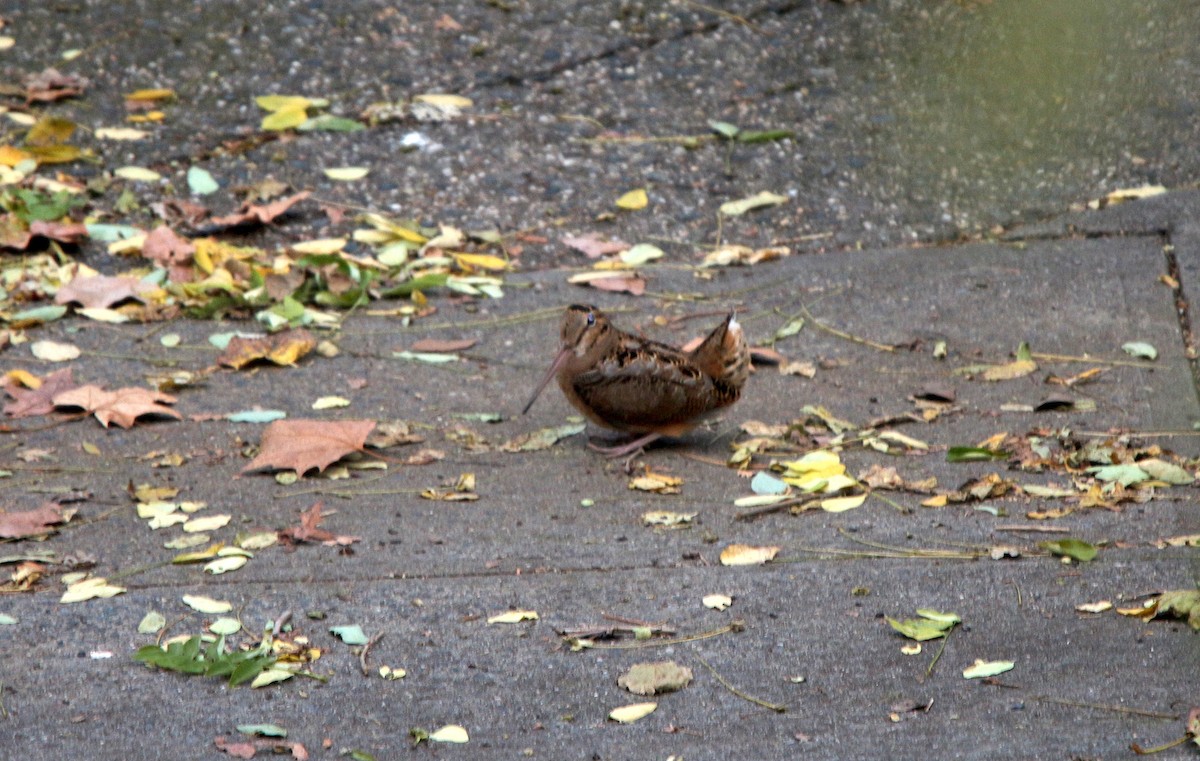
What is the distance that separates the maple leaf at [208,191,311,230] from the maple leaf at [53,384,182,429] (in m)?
1.86

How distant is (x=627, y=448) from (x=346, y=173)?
3.08m

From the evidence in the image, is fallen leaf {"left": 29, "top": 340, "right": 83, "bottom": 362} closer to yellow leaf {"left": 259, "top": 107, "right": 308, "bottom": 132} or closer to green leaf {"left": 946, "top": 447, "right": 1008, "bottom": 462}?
yellow leaf {"left": 259, "top": 107, "right": 308, "bottom": 132}

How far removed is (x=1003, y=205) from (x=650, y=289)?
1909 millimetres

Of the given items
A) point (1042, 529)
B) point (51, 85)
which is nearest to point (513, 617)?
point (1042, 529)

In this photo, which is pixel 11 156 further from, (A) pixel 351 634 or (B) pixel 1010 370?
(B) pixel 1010 370

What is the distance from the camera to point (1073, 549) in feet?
12.9

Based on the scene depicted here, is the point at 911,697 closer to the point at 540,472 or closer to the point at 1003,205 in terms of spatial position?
the point at 540,472

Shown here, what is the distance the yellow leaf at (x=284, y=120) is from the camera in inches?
310

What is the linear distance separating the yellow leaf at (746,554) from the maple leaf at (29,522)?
6.55 feet

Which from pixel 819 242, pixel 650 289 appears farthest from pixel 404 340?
pixel 819 242

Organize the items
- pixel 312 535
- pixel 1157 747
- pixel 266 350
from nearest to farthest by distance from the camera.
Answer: pixel 1157 747, pixel 312 535, pixel 266 350

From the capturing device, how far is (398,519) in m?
4.50

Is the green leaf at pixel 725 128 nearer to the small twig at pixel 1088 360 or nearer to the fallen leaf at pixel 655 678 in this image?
the small twig at pixel 1088 360

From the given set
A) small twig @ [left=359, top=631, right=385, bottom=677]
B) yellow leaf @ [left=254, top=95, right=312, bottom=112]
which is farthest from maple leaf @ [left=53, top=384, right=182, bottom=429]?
yellow leaf @ [left=254, top=95, right=312, bottom=112]
